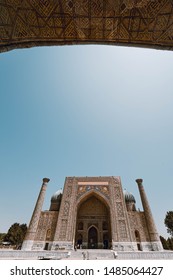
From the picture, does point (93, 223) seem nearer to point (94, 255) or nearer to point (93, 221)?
point (93, 221)

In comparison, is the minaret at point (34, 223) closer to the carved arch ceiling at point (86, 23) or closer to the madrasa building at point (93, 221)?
the madrasa building at point (93, 221)

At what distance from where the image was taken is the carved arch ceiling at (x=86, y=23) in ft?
5.62

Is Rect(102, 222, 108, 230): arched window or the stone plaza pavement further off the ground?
Rect(102, 222, 108, 230): arched window

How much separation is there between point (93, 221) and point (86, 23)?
19.5 metres

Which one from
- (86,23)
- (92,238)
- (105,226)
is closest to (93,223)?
(105,226)

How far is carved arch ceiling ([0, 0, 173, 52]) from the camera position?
171 centimetres

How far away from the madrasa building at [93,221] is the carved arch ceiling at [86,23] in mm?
16271

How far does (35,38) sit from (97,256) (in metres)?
13.1

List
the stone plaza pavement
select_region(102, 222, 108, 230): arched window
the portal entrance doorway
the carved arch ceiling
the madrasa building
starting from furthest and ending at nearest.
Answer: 1. select_region(102, 222, 108, 230): arched window
2. the portal entrance doorway
3. the madrasa building
4. the stone plaza pavement
5. the carved arch ceiling

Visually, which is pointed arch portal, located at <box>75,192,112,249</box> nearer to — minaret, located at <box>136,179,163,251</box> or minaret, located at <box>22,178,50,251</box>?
minaret, located at <box>136,179,163,251</box>

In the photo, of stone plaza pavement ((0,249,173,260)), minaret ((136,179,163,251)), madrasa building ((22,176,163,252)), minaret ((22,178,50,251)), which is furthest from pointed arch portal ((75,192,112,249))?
stone plaza pavement ((0,249,173,260))

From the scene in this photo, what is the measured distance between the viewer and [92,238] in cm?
1772

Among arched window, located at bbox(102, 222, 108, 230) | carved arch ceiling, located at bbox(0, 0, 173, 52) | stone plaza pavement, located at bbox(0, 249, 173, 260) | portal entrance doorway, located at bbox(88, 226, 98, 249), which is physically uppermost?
arched window, located at bbox(102, 222, 108, 230)

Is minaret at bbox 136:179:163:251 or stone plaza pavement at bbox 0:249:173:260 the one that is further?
minaret at bbox 136:179:163:251
